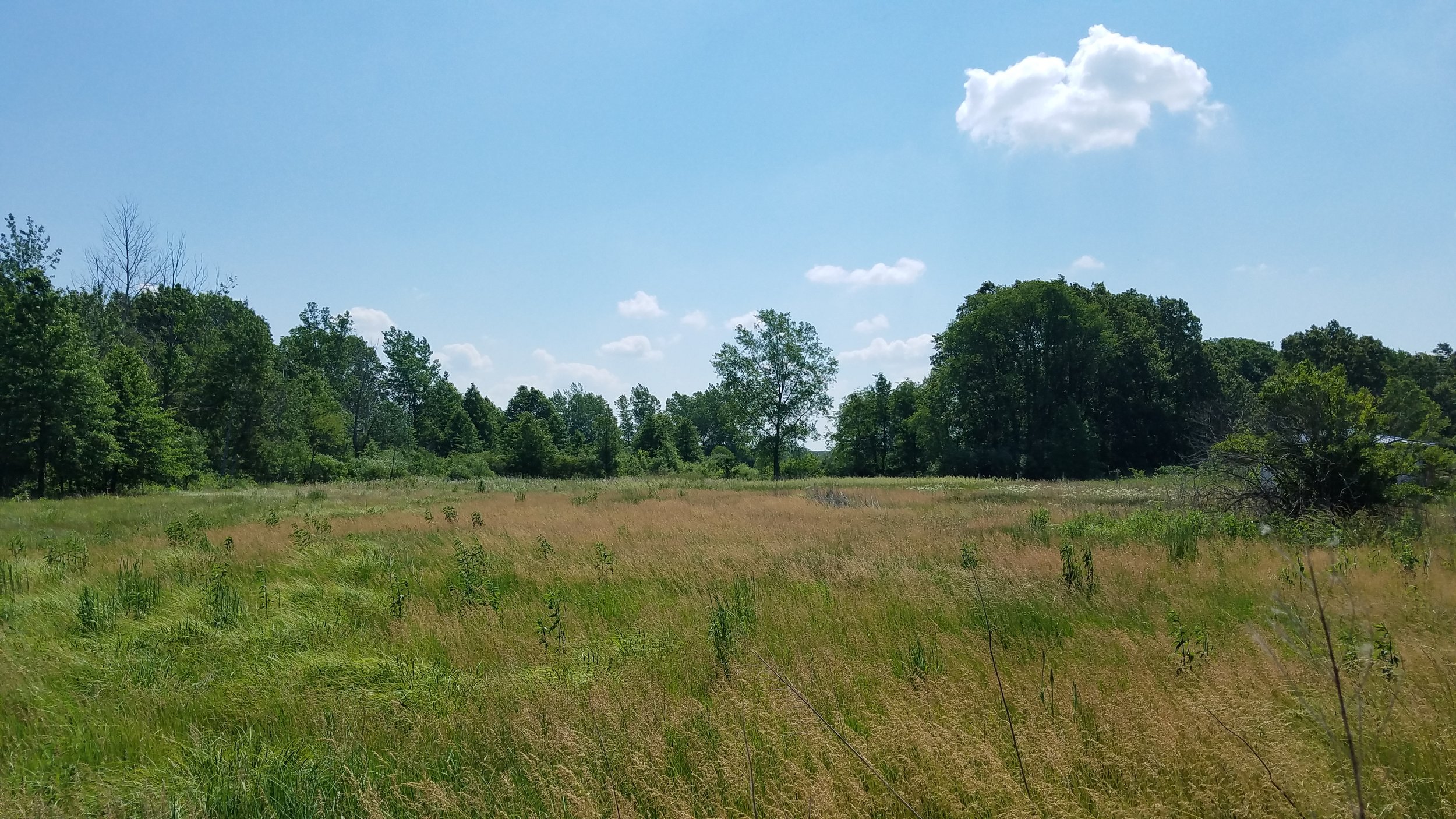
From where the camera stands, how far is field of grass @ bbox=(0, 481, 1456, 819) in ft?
11.9

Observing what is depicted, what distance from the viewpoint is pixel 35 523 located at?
1861cm

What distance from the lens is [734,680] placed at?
525 cm

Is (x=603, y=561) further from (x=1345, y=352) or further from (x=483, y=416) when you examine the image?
(x=483, y=416)

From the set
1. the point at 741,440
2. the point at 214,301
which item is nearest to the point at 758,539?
the point at 741,440

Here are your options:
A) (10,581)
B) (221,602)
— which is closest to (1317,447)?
(221,602)

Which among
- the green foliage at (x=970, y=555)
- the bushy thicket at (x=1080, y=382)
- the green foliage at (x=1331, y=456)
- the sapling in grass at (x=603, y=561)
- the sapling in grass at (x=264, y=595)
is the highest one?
the bushy thicket at (x=1080, y=382)

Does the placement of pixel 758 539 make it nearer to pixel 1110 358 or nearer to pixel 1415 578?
pixel 1415 578

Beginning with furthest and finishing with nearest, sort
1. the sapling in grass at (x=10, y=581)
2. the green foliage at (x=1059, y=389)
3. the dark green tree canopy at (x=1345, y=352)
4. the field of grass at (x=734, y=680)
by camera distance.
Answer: the dark green tree canopy at (x=1345, y=352) → the green foliage at (x=1059, y=389) → the sapling in grass at (x=10, y=581) → the field of grass at (x=734, y=680)

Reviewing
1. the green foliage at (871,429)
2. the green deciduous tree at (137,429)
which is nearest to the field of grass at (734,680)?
the green deciduous tree at (137,429)

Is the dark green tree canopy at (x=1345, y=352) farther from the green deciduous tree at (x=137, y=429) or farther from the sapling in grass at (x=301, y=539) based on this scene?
the green deciduous tree at (x=137, y=429)

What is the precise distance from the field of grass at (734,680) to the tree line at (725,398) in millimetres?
31967

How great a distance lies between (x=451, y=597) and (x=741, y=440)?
50.0m

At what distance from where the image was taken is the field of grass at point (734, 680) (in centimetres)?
363

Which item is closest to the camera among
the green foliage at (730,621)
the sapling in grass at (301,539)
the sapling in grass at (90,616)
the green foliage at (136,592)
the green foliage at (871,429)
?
the green foliage at (730,621)
